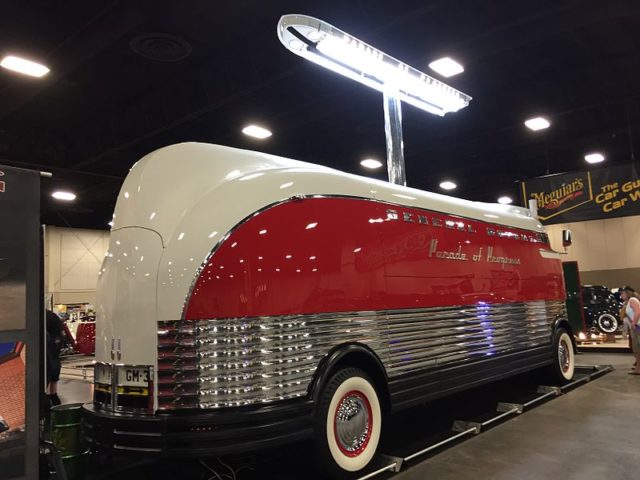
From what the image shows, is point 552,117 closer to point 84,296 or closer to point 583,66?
point 583,66

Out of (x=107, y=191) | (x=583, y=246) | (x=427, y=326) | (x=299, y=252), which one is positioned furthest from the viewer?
(x=583, y=246)

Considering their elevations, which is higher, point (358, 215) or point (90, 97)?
point (90, 97)

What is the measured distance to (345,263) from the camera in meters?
4.43

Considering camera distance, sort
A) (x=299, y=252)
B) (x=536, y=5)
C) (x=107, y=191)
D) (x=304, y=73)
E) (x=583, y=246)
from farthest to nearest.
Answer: (x=583, y=246) < (x=107, y=191) < (x=304, y=73) < (x=536, y=5) < (x=299, y=252)

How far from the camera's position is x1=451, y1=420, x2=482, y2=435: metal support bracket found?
550 centimetres

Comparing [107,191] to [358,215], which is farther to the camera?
[107,191]

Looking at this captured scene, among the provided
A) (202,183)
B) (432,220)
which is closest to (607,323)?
(432,220)

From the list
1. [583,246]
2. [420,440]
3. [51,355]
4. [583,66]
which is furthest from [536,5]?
[583,246]

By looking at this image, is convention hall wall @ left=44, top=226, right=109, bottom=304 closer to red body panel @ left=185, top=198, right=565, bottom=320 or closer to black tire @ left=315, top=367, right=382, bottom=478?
red body panel @ left=185, top=198, right=565, bottom=320

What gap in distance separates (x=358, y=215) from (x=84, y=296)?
82.1 feet

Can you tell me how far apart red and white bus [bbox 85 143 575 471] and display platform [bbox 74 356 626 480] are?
46cm

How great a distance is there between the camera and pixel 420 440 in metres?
5.30

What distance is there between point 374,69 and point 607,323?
42.1ft

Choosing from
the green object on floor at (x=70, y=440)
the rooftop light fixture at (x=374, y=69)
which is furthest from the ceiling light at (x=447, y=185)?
the green object on floor at (x=70, y=440)
